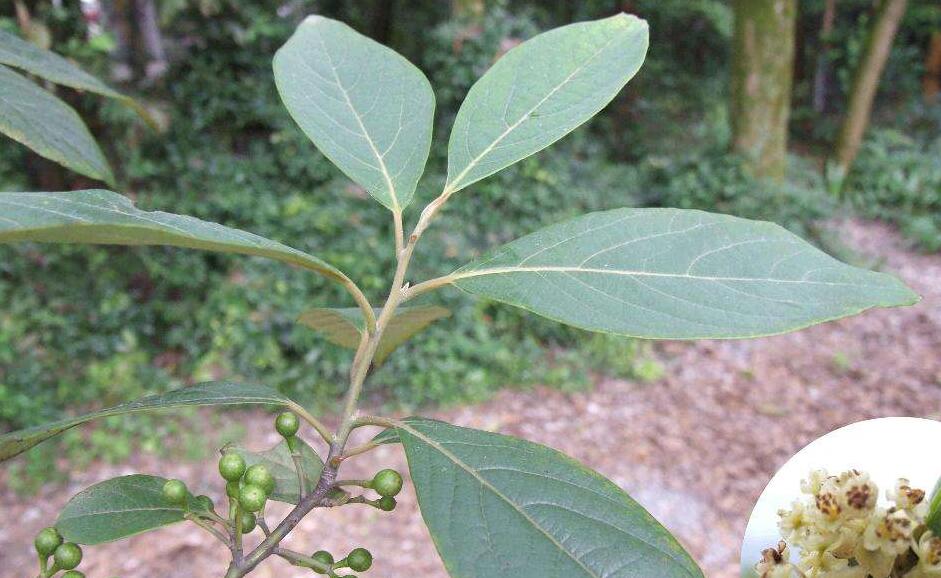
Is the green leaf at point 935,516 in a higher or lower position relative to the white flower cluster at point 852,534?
higher

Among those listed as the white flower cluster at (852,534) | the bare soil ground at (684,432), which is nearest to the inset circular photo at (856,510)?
the white flower cluster at (852,534)

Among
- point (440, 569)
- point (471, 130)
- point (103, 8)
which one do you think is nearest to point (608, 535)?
point (471, 130)

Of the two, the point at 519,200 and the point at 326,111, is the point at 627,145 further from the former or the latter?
the point at 326,111

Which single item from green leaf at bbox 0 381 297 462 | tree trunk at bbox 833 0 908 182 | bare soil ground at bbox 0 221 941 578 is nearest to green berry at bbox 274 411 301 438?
green leaf at bbox 0 381 297 462

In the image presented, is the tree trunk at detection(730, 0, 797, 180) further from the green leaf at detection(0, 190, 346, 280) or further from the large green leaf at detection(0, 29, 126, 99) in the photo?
the green leaf at detection(0, 190, 346, 280)

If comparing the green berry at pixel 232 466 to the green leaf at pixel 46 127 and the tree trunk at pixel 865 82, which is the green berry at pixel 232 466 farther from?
the tree trunk at pixel 865 82
